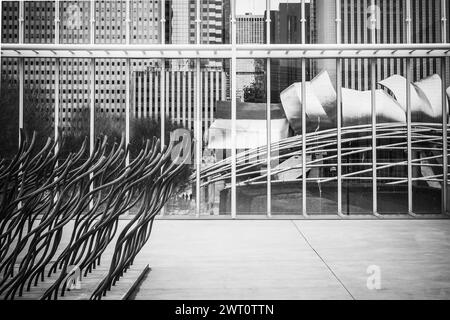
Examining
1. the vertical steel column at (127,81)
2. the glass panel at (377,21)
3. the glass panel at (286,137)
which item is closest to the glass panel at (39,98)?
the vertical steel column at (127,81)

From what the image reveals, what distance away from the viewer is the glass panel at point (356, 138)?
9.62 meters

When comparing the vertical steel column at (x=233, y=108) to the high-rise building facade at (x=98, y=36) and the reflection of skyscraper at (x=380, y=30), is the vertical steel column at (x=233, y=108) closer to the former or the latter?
the high-rise building facade at (x=98, y=36)

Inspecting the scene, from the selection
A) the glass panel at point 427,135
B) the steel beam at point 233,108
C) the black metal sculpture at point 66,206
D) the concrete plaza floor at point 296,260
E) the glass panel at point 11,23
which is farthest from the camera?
the glass panel at point 11,23

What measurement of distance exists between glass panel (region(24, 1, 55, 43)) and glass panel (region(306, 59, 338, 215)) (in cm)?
497

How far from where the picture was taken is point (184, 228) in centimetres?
854

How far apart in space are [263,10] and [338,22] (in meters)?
1.44

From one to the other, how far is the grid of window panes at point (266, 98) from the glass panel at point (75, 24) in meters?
0.02

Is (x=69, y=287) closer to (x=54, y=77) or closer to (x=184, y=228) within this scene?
(x=184, y=228)

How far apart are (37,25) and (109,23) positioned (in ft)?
4.46

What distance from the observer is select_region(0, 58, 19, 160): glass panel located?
9.43 metres

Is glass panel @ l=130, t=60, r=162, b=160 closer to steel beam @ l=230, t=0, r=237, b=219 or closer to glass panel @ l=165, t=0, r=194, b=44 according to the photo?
glass panel @ l=165, t=0, r=194, b=44

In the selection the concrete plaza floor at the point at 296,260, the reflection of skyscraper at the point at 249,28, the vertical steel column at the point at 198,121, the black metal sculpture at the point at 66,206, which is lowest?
the concrete plaza floor at the point at 296,260

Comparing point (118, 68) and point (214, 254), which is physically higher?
point (118, 68)
